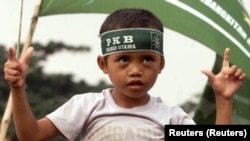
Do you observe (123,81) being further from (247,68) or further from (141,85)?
(247,68)

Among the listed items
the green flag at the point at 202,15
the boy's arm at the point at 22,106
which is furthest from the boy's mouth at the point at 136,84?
the green flag at the point at 202,15

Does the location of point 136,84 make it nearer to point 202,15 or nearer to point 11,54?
point 11,54

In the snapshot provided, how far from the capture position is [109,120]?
1.94m

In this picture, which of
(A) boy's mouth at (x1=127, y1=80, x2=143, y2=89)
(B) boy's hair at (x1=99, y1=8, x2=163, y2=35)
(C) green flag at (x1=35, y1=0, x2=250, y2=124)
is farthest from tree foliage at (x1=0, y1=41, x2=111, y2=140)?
(A) boy's mouth at (x1=127, y1=80, x2=143, y2=89)

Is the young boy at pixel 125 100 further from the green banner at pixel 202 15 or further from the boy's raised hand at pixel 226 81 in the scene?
the green banner at pixel 202 15

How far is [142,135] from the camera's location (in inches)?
75.5

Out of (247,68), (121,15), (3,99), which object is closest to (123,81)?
(121,15)

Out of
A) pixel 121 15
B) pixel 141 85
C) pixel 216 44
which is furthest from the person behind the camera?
pixel 216 44

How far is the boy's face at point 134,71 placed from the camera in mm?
1876

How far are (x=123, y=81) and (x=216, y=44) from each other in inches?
60.9

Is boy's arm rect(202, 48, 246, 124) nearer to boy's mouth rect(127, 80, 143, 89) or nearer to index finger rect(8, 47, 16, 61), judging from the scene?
boy's mouth rect(127, 80, 143, 89)

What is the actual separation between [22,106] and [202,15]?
5.49 feet

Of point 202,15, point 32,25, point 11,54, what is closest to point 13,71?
point 11,54

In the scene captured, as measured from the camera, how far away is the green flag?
10.4ft
